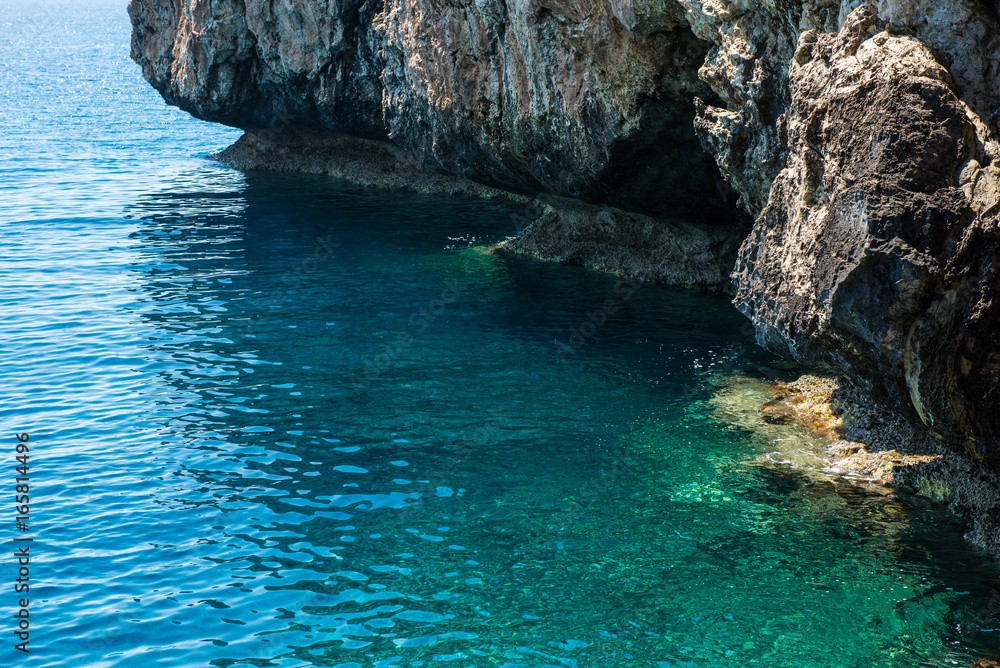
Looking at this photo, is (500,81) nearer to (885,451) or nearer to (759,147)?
(759,147)

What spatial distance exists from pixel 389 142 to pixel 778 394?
27532 millimetres

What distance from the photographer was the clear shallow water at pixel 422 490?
1190cm

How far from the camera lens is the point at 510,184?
30609 mm

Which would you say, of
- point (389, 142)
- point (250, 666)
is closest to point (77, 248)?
point (389, 142)

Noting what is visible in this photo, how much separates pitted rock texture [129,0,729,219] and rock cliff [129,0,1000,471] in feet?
0.25

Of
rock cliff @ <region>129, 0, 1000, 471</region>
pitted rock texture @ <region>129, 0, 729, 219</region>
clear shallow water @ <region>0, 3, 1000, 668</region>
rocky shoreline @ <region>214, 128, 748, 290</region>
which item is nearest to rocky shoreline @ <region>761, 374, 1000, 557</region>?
clear shallow water @ <region>0, 3, 1000, 668</region>

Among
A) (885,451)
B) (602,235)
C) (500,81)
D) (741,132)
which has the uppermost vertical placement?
(500,81)

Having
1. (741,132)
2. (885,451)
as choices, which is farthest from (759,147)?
(885,451)

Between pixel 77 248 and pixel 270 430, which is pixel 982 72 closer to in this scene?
pixel 270 430

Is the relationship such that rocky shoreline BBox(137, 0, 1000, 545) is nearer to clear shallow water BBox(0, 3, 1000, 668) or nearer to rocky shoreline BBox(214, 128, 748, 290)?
rocky shoreline BBox(214, 128, 748, 290)

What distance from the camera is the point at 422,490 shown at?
1576cm

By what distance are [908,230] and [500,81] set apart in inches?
681

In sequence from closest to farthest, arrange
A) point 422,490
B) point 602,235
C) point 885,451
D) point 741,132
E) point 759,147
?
point 422,490, point 885,451, point 759,147, point 741,132, point 602,235

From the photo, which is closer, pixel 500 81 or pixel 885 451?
pixel 885 451
